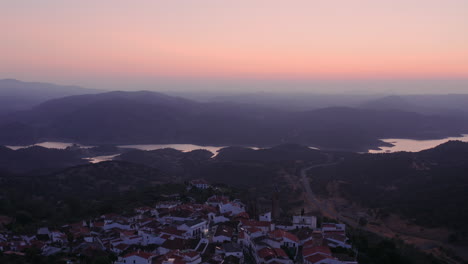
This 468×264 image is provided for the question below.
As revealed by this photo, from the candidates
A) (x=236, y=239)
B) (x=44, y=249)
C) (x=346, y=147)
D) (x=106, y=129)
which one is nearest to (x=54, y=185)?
(x=44, y=249)

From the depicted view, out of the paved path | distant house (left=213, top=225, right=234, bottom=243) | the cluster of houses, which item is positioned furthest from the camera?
the paved path

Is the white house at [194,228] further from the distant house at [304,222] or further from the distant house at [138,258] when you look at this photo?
the distant house at [304,222]

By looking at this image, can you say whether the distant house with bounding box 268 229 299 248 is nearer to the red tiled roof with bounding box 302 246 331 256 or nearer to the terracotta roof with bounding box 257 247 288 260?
the terracotta roof with bounding box 257 247 288 260

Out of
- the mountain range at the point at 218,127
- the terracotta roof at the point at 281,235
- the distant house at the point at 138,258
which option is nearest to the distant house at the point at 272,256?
the terracotta roof at the point at 281,235

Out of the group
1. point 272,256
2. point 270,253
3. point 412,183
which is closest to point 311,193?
point 412,183

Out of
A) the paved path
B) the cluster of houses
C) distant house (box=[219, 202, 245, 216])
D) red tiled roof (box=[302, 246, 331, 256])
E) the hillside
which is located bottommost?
the paved path

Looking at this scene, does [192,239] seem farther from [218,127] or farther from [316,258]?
[218,127]

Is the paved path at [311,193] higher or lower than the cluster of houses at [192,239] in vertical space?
lower

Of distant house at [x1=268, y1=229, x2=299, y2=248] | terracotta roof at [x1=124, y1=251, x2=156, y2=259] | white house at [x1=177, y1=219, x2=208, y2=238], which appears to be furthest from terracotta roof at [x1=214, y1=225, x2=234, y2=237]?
terracotta roof at [x1=124, y1=251, x2=156, y2=259]
